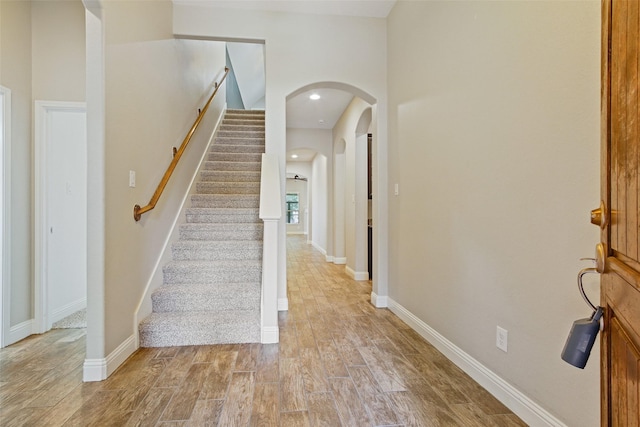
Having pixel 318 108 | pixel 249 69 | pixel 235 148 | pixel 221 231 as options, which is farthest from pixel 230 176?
pixel 249 69

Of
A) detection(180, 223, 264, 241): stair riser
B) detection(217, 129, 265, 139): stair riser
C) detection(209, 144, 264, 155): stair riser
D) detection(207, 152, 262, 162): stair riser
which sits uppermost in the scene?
detection(217, 129, 265, 139): stair riser

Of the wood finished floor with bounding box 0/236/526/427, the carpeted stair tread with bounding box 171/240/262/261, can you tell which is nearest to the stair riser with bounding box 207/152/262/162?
the carpeted stair tread with bounding box 171/240/262/261

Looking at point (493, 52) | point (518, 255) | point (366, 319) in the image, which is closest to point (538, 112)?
point (493, 52)

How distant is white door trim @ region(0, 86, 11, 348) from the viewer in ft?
7.66

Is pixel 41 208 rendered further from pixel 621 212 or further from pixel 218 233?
pixel 621 212

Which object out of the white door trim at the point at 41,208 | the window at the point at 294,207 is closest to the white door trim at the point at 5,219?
the white door trim at the point at 41,208

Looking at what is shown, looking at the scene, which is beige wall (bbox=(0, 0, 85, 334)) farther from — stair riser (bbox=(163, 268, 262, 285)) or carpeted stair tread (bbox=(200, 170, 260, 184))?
carpeted stair tread (bbox=(200, 170, 260, 184))

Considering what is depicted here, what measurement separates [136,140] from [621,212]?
2563mm

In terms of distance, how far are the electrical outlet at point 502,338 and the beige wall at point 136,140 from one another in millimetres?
2236

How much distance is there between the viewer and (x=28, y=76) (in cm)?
253

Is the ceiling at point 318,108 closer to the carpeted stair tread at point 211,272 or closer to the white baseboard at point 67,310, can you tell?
the carpeted stair tread at point 211,272

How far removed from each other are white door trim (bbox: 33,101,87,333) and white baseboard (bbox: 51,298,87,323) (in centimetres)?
14

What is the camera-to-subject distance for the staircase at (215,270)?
235cm

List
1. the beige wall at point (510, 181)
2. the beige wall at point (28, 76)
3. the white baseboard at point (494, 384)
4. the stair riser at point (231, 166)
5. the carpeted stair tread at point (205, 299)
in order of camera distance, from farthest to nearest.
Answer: the stair riser at point (231, 166) < the carpeted stair tread at point (205, 299) < the beige wall at point (28, 76) < the white baseboard at point (494, 384) < the beige wall at point (510, 181)
